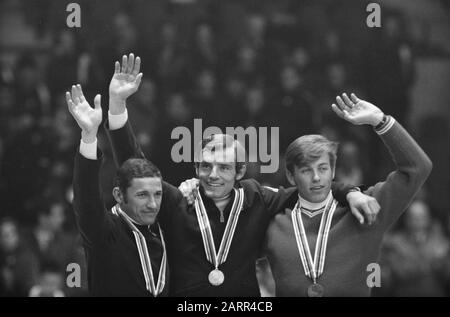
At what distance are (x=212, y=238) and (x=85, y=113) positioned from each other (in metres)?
0.81

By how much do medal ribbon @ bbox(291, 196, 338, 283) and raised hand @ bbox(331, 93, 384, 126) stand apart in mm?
389

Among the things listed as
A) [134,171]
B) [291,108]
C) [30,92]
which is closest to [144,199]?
[134,171]

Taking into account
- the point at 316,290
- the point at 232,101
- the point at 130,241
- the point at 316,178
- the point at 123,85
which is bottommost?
the point at 316,290

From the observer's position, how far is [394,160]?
4535mm

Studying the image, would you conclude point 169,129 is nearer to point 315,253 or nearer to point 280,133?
point 280,133

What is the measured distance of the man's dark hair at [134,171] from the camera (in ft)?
15.1

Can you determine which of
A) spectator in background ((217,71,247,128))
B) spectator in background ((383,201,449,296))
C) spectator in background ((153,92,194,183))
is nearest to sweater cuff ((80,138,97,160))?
spectator in background ((153,92,194,183))

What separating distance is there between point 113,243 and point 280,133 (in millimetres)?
1218

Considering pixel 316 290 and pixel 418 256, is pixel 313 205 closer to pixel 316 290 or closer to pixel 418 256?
pixel 316 290

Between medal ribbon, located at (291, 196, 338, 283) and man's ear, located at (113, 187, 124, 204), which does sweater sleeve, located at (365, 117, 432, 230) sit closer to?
medal ribbon, located at (291, 196, 338, 283)

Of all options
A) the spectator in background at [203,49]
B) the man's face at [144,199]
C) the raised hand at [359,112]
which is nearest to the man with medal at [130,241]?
the man's face at [144,199]

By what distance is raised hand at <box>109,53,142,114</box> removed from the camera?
464 cm

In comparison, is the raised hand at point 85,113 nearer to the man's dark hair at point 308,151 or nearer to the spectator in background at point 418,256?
the man's dark hair at point 308,151

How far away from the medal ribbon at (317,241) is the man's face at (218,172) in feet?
1.09
